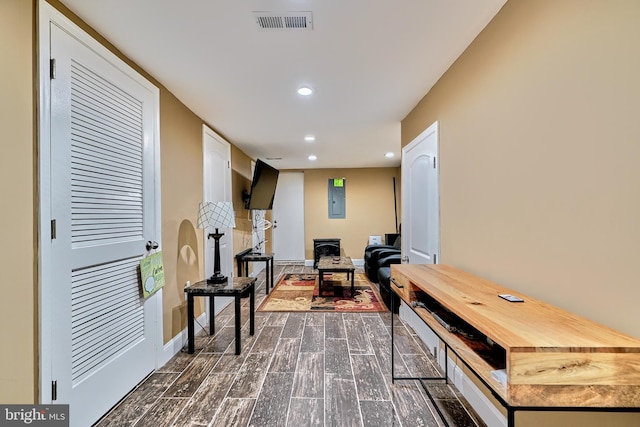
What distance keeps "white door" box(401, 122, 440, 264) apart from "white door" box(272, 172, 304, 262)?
12.8ft

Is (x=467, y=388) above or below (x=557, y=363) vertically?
below

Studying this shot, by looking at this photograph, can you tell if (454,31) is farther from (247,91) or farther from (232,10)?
(247,91)

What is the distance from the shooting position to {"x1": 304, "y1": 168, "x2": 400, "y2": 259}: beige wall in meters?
6.63

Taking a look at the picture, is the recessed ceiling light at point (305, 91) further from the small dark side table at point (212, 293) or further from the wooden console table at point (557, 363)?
the wooden console table at point (557, 363)

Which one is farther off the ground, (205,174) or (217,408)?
(205,174)

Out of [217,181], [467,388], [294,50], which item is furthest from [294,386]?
[217,181]

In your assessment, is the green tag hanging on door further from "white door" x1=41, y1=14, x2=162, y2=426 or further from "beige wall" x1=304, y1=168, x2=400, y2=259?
"beige wall" x1=304, y1=168, x2=400, y2=259

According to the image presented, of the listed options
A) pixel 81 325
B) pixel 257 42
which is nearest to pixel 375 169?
pixel 257 42

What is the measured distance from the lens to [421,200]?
268cm

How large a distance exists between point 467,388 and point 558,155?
1565 millimetres

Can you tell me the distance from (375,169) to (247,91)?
4.67 meters

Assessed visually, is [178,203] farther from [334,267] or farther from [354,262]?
[354,262]

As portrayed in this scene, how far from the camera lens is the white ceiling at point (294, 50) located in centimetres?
145

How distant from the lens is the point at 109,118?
1760 millimetres
